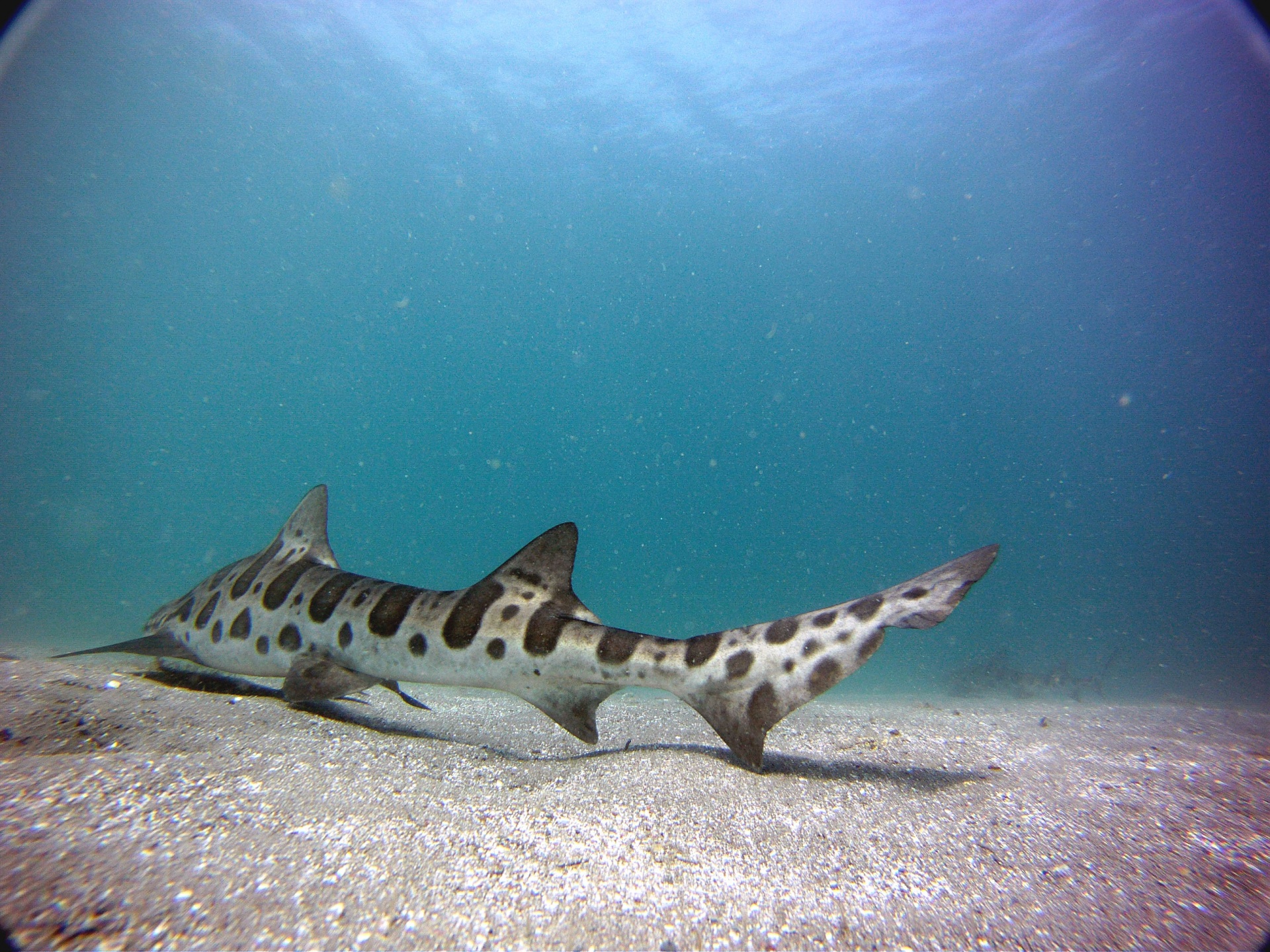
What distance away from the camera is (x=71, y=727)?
2.92 m

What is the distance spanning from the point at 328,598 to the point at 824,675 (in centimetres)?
389

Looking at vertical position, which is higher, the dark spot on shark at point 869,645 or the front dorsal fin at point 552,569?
the front dorsal fin at point 552,569

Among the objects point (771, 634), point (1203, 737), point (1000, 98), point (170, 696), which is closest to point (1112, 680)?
point (1203, 737)

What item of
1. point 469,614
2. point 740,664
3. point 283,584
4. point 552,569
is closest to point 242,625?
point 283,584

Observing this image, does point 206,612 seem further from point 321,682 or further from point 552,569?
point 552,569

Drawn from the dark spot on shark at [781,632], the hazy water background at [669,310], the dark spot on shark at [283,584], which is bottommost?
the dark spot on shark at [781,632]

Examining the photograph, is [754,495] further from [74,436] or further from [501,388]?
[74,436]

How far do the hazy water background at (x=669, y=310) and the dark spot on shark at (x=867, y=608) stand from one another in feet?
22.1

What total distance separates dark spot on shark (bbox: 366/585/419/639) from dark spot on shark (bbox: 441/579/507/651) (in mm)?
430

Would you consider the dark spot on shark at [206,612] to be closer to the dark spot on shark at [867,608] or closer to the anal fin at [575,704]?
the anal fin at [575,704]

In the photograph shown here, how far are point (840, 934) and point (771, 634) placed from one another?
1553mm

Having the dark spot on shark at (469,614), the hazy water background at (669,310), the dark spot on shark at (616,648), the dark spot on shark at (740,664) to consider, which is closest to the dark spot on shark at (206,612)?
the dark spot on shark at (469,614)

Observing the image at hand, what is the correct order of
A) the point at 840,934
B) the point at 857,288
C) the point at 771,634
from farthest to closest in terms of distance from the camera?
the point at 857,288, the point at 771,634, the point at 840,934

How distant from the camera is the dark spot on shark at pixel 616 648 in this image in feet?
10.9
